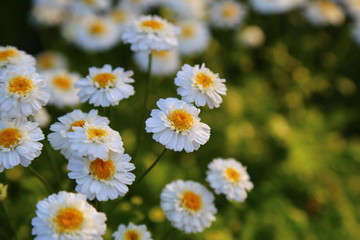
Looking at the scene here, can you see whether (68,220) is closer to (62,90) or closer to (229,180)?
(229,180)

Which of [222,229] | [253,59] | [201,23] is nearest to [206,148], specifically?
[222,229]

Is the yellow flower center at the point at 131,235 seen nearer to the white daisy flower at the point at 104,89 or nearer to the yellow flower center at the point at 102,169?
the yellow flower center at the point at 102,169

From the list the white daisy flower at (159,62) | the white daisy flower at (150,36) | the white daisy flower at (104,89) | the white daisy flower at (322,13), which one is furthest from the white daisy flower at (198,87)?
the white daisy flower at (322,13)

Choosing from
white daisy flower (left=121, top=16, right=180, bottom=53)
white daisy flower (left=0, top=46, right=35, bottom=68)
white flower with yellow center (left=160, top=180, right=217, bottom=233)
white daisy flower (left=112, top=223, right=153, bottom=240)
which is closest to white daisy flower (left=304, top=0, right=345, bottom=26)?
white daisy flower (left=121, top=16, right=180, bottom=53)

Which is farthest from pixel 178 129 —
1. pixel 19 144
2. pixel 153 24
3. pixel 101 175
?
pixel 153 24

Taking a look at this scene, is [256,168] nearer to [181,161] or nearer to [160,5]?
[181,161]

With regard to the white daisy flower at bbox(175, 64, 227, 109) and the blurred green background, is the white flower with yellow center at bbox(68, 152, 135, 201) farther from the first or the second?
the blurred green background
